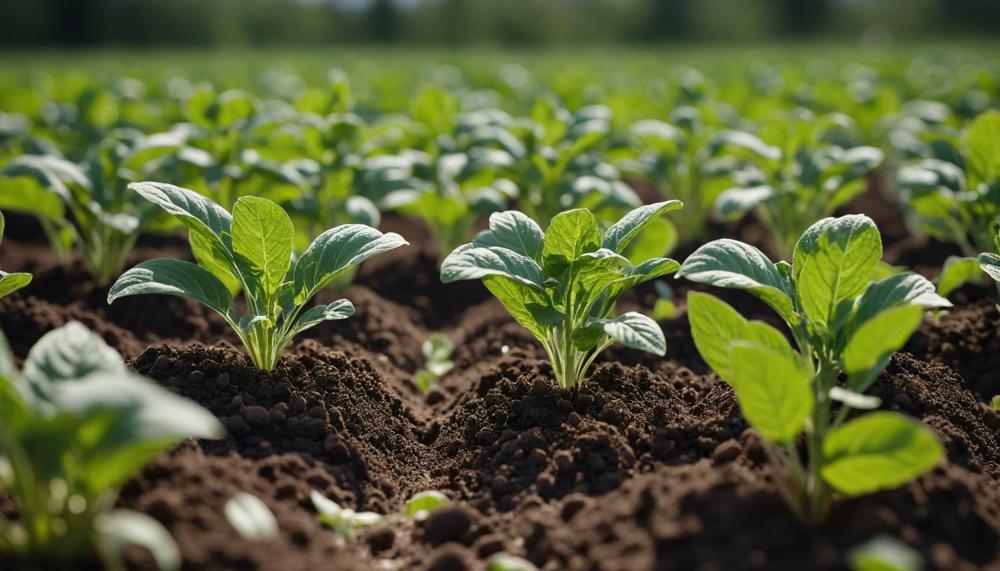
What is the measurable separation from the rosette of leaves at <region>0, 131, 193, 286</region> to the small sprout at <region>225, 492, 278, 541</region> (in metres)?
2.30

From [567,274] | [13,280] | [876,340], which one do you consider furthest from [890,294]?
[13,280]

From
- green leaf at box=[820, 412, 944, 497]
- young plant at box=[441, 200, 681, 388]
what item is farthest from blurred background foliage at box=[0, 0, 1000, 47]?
green leaf at box=[820, 412, 944, 497]

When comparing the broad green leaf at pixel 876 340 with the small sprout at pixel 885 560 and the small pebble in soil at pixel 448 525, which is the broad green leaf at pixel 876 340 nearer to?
the small sprout at pixel 885 560

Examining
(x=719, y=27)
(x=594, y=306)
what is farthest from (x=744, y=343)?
(x=719, y=27)

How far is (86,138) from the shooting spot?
5863 millimetres

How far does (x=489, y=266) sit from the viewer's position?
2328mm

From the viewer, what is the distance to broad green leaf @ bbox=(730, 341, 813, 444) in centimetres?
174

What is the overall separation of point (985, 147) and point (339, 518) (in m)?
3.42

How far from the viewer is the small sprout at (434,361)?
347 cm

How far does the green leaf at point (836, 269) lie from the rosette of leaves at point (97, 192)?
2953 mm

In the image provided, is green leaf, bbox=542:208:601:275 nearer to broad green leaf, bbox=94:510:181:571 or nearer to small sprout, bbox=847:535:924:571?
small sprout, bbox=847:535:924:571

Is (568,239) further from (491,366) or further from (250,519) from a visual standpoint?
(250,519)

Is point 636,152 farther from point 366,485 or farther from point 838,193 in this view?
point 366,485

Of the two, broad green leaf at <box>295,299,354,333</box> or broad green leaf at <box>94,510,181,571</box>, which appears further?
broad green leaf at <box>295,299,354,333</box>
